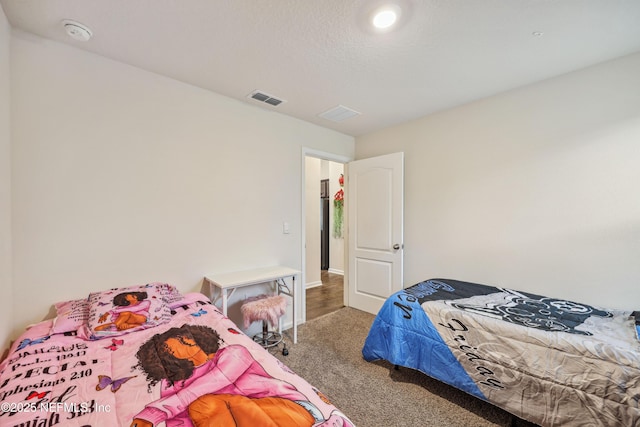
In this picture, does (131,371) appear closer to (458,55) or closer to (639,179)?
(458,55)

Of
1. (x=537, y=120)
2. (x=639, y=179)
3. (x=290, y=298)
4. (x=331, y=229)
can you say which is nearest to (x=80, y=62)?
(x=290, y=298)

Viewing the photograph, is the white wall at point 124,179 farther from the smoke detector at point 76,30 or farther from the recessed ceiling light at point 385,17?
the recessed ceiling light at point 385,17

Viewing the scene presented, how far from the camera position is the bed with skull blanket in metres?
1.33

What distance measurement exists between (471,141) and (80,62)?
3487 mm

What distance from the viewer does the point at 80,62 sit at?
1820mm

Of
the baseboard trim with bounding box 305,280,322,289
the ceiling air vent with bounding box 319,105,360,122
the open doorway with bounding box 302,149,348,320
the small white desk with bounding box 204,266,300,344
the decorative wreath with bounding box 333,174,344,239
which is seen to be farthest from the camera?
the decorative wreath with bounding box 333,174,344,239

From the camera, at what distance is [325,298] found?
4.11m

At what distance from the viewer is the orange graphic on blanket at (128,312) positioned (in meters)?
1.51

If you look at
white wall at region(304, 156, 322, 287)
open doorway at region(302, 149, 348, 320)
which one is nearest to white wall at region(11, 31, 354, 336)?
open doorway at region(302, 149, 348, 320)

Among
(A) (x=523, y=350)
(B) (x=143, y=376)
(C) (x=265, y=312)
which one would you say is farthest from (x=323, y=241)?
(B) (x=143, y=376)

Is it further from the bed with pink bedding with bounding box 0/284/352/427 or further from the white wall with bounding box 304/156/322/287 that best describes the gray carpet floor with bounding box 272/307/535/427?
the white wall with bounding box 304/156/322/287

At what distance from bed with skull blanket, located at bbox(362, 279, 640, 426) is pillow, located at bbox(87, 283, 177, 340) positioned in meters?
1.71

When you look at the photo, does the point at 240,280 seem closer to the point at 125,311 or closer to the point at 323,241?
the point at 125,311

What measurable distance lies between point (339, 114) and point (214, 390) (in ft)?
9.12
